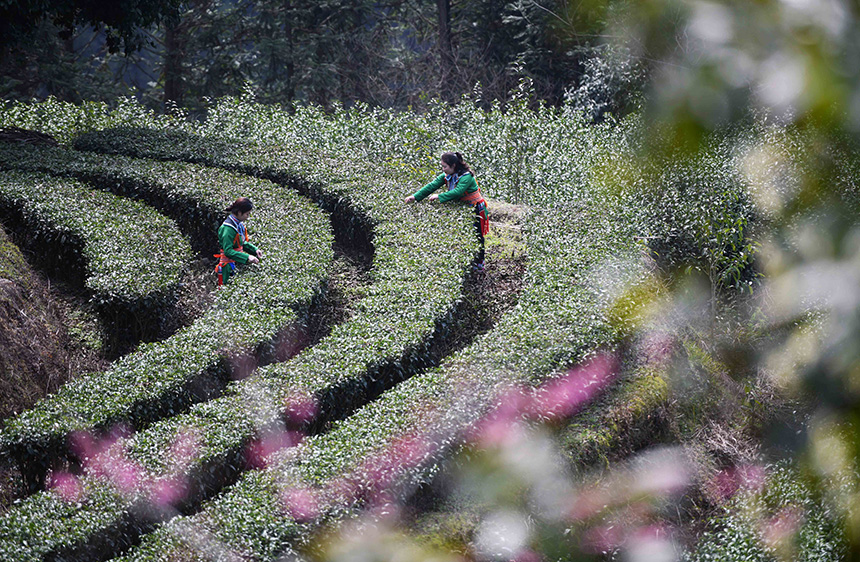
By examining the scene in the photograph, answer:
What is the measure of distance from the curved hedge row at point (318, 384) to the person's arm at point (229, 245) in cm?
126

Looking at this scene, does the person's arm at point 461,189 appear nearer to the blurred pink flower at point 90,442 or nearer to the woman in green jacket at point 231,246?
the woman in green jacket at point 231,246

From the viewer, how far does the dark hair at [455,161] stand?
921 centimetres

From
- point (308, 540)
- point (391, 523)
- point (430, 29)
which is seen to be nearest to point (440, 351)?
point (391, 523)

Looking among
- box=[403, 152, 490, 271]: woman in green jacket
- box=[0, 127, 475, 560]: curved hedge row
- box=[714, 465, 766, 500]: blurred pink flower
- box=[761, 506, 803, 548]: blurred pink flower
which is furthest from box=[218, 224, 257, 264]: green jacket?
box=[761, 506, 803, 548]: blurred pink flower

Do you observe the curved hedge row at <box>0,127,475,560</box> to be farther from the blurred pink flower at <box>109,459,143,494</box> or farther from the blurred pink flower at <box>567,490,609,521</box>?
the blurred pink flower at <box>567,490,609,521</box>

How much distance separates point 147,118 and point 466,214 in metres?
8.69

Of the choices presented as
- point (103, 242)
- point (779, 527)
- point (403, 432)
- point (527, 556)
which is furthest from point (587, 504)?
point (103, 242)

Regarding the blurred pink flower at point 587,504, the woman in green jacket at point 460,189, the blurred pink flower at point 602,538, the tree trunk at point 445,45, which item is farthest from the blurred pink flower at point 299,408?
the tree trunk at point 445,45

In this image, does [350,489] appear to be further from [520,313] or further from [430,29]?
[430,29]

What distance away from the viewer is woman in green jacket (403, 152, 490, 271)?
30.5 ft

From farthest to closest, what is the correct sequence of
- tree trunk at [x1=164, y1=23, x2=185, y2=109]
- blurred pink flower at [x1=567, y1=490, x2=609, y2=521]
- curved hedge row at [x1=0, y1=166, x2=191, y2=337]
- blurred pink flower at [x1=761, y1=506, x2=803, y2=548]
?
1. tree trunk at [x1=164, y1=23, x2=185, y2=109]
2. curved hedge row at [x1=0, y1=166, x2=191, y2=337]
3. blurred pink flower at [x1=567, y1=490, x2=609, y2=521]
4. blurred pink flower at [x1=761, y1=506, x2=803, y2=548]

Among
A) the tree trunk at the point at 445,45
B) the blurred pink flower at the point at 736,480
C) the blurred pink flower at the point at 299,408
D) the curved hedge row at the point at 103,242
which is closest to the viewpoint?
the blurred pink flower at the point at 299,408

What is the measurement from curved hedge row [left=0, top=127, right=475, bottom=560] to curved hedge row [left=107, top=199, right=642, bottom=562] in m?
0.33

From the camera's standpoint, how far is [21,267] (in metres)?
8.23
